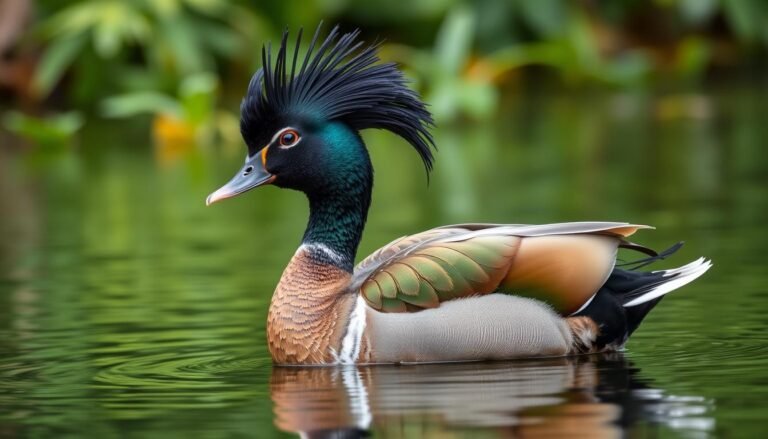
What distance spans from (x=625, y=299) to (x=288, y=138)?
5.16 ft

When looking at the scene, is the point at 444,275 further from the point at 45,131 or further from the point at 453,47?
the point at 453,47

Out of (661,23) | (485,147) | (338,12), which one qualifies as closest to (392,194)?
(485,147)

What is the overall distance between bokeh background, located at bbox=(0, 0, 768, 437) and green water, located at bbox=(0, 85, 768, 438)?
27 millimetres

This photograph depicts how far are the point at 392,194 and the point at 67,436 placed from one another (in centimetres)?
933

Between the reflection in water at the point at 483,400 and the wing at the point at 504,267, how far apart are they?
0.27 metres

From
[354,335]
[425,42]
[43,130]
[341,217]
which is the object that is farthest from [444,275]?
[425,42]

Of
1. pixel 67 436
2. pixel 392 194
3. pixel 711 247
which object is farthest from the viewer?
pixel 392 194

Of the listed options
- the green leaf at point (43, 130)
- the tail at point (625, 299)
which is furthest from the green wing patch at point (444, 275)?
the green leaf at point (43, 130)

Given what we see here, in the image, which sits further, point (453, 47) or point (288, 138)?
point (453, 47)

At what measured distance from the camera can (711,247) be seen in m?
10.3

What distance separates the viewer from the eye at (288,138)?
709cm

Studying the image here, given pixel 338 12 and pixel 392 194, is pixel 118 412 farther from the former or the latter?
pixel 338 12

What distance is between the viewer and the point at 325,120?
7078 millimetres

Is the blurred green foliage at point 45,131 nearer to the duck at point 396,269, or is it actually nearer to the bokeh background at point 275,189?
the bokeh background at point 275,189
